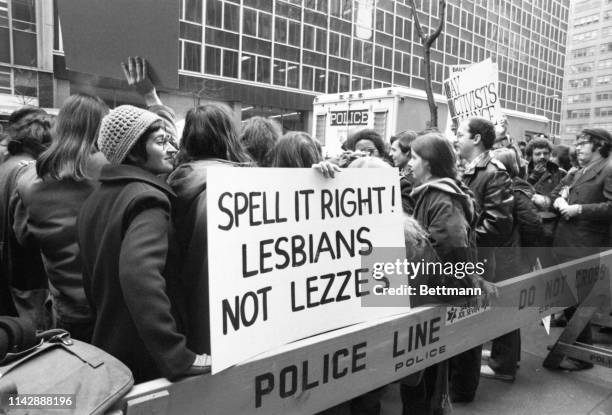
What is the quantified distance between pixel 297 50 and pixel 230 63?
5639 mm

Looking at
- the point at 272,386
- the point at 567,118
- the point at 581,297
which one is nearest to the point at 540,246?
the point at 581,297

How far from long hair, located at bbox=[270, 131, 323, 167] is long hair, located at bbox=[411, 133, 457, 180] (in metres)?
0.59

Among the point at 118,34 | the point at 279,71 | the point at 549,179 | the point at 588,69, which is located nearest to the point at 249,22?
the point at 279,71

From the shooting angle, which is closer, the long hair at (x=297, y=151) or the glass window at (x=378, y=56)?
the long hair at (x=297, y=151)

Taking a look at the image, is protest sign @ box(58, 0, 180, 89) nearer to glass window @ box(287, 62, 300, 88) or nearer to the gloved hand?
the gloved hand

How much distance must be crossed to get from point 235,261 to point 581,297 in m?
3.20

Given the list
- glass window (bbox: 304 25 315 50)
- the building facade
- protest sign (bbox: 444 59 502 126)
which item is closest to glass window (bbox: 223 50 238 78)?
the building facade

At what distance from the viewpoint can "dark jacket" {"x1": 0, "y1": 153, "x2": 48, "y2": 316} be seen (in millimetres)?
2697

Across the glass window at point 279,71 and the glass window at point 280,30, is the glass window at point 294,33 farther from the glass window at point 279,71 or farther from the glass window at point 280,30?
the glass window at point 279,71

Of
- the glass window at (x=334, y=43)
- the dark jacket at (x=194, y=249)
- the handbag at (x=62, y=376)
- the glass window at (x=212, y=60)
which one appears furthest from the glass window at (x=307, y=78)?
the handbag at (x=62, y=376)

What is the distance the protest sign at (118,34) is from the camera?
236 cm

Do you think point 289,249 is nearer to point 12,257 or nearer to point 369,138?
point 12,257

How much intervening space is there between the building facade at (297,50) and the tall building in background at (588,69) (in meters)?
68.6

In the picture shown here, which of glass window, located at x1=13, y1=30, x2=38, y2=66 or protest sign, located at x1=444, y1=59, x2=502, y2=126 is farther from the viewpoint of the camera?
glass window, located at x1=13, y1=30, x2=38, y2=66
